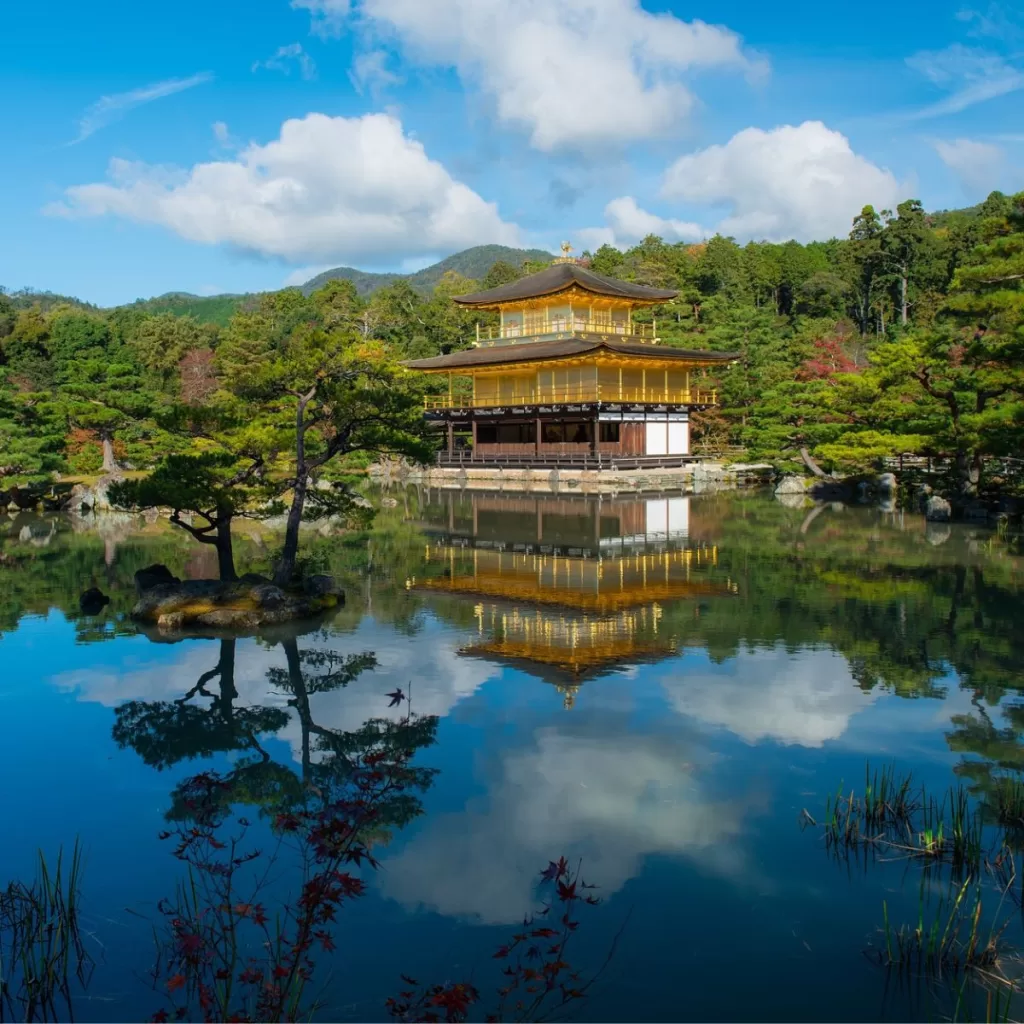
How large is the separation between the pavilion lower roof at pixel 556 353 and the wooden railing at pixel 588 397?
1549 millimetres

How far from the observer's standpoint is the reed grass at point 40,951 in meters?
4.62

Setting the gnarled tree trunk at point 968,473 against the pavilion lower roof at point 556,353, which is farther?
the pavilion lower roof at point 556,353

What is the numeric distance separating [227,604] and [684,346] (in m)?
33.8

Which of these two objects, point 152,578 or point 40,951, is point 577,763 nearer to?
point 40,951

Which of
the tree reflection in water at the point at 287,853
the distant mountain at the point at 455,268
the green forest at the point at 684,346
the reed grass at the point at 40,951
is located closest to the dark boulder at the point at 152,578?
the green forest at the point at 684,346

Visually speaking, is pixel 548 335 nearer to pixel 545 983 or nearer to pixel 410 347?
pixel 410 347

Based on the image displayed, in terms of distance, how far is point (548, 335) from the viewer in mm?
39625

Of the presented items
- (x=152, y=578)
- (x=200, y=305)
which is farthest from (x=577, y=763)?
(x=200, y=305)

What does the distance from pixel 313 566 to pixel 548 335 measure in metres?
23.8

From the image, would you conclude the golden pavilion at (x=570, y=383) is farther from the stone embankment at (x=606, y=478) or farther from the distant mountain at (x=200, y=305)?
the distant mountain at (x=200, y=305)

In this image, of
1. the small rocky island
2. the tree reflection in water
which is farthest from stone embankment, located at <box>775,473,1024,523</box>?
the tree reflection in water

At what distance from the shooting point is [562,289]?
123 ft

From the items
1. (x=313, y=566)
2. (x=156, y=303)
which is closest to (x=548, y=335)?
(x=313, y=566)

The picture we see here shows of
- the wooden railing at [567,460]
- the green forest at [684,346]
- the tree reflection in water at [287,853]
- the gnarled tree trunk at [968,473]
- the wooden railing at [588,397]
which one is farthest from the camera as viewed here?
the wooden railing at [588,397]
